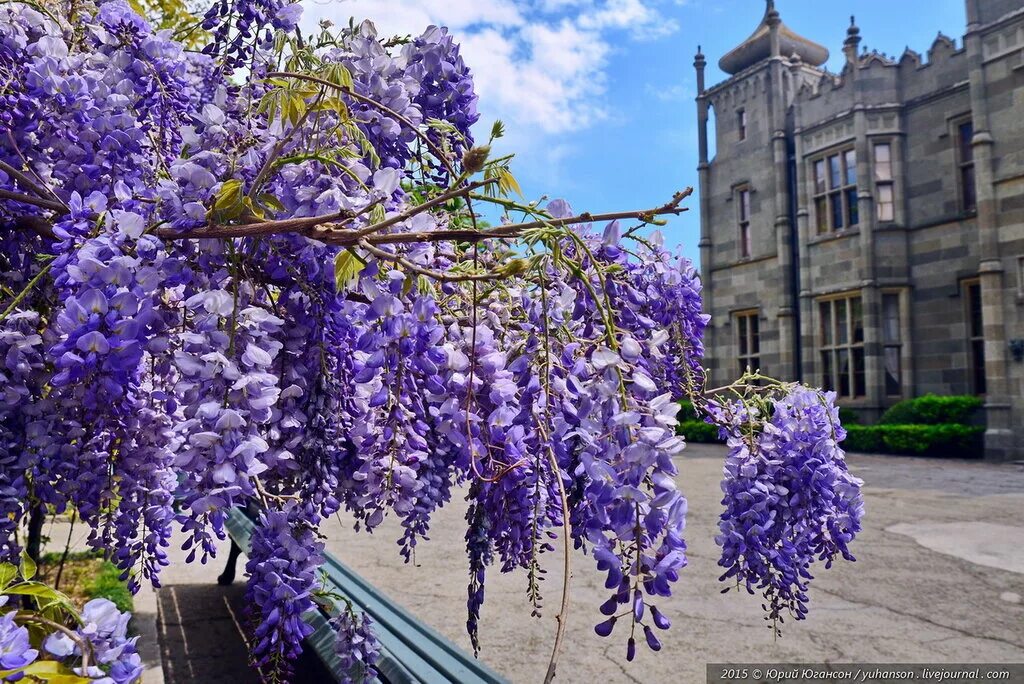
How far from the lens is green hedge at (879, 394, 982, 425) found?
54.3ft

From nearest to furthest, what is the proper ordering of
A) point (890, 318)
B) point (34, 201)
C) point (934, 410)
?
point (34, 201), point (934, 410), point (890, 318)

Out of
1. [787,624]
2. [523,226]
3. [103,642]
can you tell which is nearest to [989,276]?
[787,624]

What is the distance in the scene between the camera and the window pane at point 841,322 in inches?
763

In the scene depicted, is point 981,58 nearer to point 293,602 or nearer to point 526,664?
point 526,664

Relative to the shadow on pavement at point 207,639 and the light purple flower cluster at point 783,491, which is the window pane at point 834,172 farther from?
the light purple flower cluster at point 783,491

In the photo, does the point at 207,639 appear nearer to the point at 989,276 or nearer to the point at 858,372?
the point at 989,276

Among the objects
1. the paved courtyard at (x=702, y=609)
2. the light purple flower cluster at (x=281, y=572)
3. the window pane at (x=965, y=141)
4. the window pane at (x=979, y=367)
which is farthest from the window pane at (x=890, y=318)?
the light purple flower cluster at (x=281, y=572)

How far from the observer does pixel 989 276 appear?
52.8 ft

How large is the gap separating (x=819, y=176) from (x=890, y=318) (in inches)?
171

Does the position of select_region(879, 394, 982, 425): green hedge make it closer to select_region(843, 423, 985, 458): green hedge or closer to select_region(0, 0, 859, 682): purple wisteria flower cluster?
select_region(843, 423, 985, 458): green hedge

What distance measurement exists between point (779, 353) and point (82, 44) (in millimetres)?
20807

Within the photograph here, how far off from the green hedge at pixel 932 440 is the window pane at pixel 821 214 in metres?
5.76

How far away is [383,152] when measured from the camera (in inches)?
64.1

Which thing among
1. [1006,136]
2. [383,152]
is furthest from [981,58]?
[383,152]
